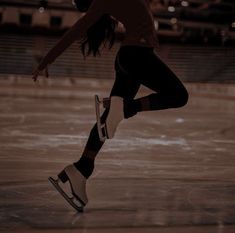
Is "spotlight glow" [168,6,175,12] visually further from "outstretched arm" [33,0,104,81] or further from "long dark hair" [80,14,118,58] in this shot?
"outstretched arm" [33,0,104,81]

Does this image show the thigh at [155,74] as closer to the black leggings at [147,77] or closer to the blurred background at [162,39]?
the black leggings at [147,77]

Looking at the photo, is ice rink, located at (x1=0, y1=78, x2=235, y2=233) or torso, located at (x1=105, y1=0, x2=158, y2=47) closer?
ice rink, located at (x1=0, y1=78, x2=235, y2=233)

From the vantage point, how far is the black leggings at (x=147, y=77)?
3.52 meters

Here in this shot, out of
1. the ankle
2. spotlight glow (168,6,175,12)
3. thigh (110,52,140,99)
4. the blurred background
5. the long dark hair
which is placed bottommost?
the blurred background

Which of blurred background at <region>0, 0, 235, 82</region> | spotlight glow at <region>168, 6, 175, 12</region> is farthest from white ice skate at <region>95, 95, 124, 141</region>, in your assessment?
spotlight glow at <region>168, 6, 175, 12</region>

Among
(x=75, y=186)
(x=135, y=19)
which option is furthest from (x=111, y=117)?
(x=135, y=19)

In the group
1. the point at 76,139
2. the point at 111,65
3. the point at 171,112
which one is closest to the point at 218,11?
the point at 111,65

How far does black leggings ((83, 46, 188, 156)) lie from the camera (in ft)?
11.5

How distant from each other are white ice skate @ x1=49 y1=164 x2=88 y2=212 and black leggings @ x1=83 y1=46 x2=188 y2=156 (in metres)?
0.23

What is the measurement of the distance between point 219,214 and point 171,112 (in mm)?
8331

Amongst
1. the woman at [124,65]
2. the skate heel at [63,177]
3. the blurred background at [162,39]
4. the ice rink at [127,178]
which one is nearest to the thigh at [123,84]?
the woman at [124,65]

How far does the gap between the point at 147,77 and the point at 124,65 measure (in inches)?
5.8

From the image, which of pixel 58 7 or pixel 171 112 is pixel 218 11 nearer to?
pixel 58 7

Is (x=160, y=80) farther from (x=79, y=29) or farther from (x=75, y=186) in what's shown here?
(x=75, y=186)
